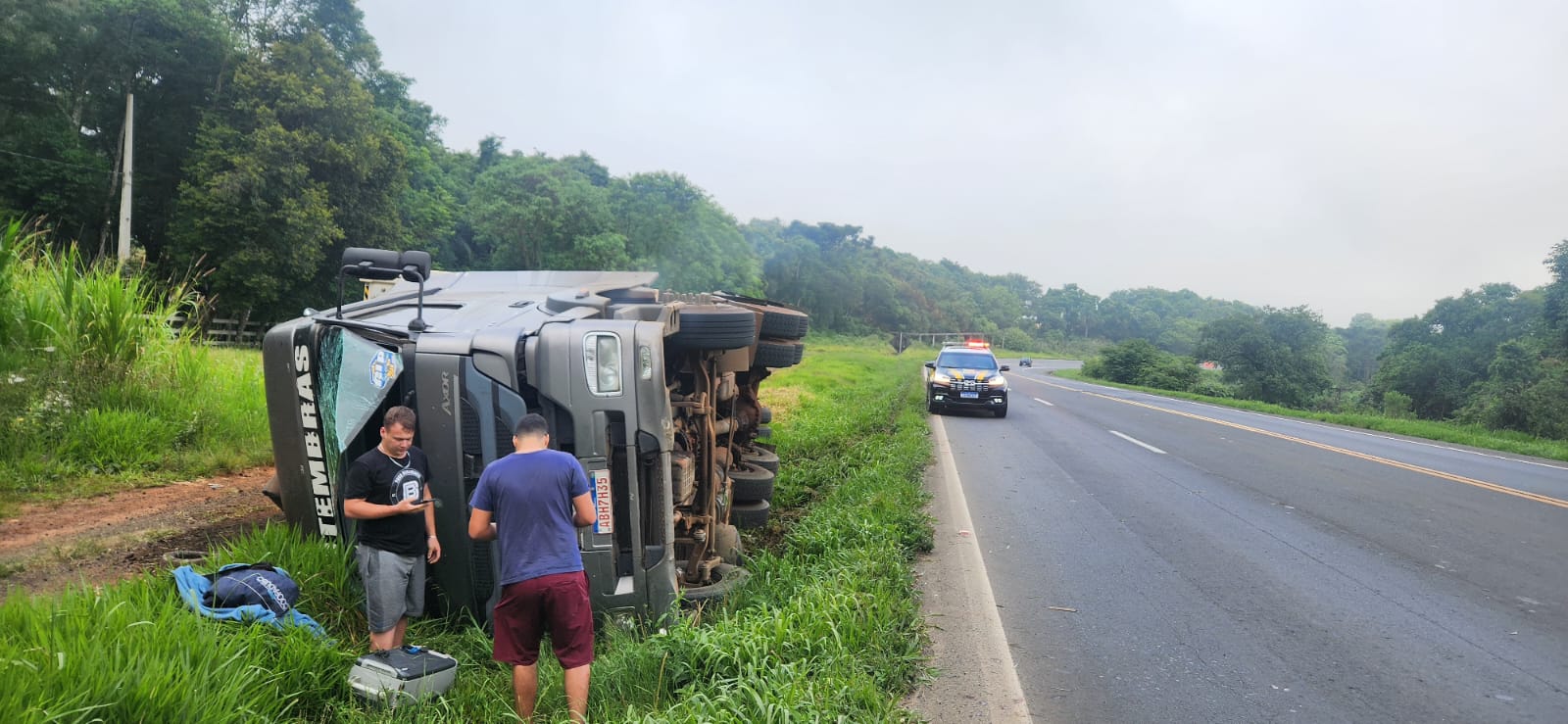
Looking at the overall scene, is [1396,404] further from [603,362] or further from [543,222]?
[603,362]

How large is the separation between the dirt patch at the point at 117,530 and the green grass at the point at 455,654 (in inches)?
41.0

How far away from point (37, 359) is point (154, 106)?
97.5 ft

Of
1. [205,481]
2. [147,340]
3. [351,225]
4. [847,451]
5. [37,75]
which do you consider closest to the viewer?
[205,481]

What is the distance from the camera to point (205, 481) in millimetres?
7801

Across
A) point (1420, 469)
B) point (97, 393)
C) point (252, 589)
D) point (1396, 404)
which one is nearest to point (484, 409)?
point (252, 589)

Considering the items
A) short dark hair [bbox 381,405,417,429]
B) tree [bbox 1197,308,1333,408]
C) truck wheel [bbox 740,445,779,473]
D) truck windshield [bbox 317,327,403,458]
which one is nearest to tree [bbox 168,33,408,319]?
truck wheel [bbox 740,445,779,473]

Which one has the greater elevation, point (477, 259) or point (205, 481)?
point (477, 259)

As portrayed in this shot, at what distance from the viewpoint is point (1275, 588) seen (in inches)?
226

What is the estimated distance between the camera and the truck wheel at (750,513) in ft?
22.9

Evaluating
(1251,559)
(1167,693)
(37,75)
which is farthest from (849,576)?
(37,75)

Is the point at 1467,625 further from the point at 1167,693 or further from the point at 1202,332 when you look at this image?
the point at 1202,332

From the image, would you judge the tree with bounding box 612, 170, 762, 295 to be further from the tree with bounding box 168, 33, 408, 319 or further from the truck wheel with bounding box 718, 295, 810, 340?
the truck wheel with bounding box 718, 295, 810, 340

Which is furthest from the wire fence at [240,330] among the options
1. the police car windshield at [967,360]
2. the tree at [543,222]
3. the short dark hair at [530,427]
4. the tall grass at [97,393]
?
the short dark hair at [530,427]

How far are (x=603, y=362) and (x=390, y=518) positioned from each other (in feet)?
4.07
